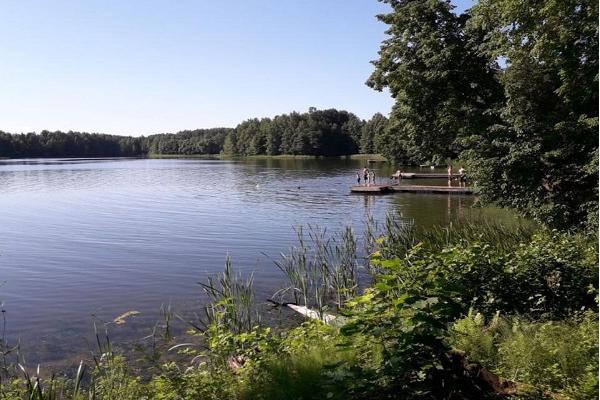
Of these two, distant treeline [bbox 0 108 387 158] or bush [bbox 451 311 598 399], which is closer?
bush [bbox 451 311 598 399]

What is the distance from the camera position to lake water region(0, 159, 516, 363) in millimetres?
12430

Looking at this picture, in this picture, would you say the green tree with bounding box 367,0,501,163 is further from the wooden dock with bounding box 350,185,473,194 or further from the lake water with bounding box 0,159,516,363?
the wooden dock with bounding box 350,185,473,194

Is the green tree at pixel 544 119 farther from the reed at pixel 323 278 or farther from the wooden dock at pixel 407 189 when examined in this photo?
the wooden dock at pixel 407 189

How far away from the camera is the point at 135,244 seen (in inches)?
834

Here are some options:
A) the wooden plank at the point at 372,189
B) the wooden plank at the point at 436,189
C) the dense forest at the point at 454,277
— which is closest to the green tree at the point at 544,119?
the dense forest at the point at 454,277

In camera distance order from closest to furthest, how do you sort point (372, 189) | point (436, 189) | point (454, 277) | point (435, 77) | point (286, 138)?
point (454, 277) < point (435, 77) < point (436, 189) < point (372, 189) < point (286, 138)

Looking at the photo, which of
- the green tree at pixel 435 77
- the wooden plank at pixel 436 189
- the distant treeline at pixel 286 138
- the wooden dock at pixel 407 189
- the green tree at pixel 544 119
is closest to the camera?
the green tree at pixel 544 119

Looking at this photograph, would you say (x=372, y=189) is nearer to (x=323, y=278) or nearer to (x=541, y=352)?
(x=323, y=278)

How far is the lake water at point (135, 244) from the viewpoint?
1243 centimetres

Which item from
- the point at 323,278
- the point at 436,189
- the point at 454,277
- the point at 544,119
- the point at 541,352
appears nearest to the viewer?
the point at 541,352

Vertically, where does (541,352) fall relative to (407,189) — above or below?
above

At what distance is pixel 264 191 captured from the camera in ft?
143

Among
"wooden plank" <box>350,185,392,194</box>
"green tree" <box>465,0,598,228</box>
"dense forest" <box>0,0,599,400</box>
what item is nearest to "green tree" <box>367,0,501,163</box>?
"dense forest" <box>0,0,599,400</box>

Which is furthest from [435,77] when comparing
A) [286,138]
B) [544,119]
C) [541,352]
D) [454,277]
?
[286,138]
